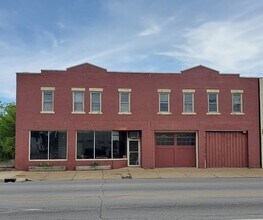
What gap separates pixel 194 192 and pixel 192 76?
1728 centimetres

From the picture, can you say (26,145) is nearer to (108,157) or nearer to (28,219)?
(108,157)

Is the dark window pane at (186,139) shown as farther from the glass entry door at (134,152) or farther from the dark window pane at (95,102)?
the dark window pane at (95,102)

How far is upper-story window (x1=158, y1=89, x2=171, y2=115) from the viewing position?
3150cm

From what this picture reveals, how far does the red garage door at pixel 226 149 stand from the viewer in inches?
1250

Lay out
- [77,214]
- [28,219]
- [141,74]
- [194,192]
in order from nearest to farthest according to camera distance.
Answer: [28,219]
[77,214]
[194,192]
[141,74]

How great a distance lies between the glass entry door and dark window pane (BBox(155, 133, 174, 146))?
1518mm

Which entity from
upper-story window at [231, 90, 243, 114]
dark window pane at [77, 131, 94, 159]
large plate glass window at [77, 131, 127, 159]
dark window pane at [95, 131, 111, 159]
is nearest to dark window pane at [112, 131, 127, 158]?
large plate glass window at [77, 131, 127, 159]

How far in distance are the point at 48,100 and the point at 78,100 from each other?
2122 mm

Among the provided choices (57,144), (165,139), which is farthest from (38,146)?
(165,139)

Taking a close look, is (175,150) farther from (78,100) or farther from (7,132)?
(7,132)

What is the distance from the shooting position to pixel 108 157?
30844 mm

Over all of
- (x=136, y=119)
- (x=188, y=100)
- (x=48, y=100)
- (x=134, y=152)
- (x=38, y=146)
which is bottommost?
(x=134, y=152)

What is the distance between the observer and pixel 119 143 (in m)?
31.4

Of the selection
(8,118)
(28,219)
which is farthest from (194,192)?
(8,118)
